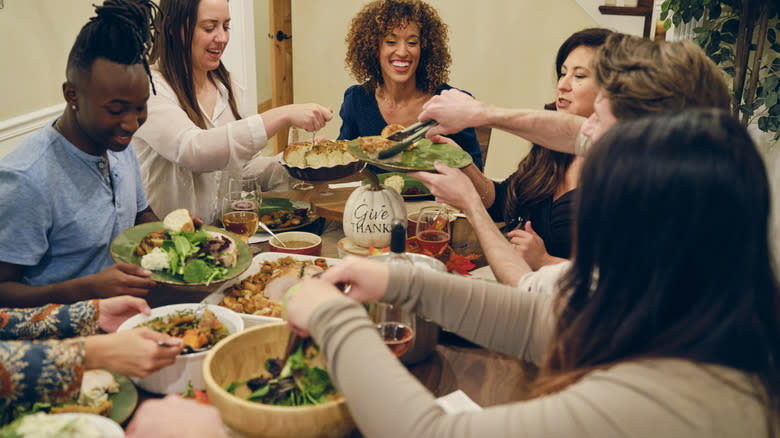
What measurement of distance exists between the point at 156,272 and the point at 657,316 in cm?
118

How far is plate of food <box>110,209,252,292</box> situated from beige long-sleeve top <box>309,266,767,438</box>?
672mm

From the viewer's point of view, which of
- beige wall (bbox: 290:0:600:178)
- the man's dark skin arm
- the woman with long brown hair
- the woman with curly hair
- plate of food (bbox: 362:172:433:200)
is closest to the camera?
the man's dark skin arm

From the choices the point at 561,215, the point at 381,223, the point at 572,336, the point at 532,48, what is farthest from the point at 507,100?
the point at 572,336

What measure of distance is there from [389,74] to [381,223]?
1554 millimetres

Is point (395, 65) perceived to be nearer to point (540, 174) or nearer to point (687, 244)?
point (540, 174)

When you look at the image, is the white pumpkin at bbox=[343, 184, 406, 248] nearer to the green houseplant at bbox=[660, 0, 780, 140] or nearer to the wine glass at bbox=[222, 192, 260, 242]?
the wine glass at bbox=[222, 192, 260, 242]

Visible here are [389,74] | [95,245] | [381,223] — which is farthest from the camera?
[389,74]

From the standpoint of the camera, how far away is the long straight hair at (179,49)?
2293mm

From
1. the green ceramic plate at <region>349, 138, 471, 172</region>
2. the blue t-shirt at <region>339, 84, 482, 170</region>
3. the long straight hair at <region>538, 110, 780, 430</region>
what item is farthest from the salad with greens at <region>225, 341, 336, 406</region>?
the blue t-shirt at <region>339, 84, 482, 170</region>

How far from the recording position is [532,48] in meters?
4.85

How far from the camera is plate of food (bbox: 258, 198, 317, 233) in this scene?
2080 millimetres

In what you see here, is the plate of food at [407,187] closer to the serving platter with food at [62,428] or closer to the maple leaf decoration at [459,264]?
the maple leaf decoration at [459,264]

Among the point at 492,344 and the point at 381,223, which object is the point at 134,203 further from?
the point at 492,344

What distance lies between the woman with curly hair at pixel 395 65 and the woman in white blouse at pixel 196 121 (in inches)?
33.3
